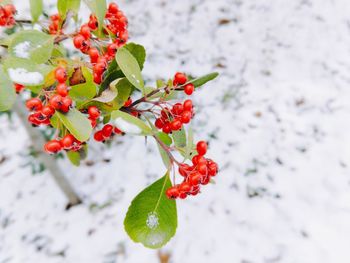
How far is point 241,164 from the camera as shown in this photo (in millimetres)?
2527

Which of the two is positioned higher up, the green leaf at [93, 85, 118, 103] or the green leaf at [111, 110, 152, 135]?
the green leaf at [93, 85, 118, 103]

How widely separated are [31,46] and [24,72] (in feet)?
0.25

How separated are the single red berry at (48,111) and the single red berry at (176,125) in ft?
0.85

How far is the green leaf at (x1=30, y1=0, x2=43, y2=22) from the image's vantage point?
88 cm

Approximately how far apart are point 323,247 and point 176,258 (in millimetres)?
813

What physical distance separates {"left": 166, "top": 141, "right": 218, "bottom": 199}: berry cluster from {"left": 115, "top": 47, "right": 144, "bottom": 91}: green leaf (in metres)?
0.20

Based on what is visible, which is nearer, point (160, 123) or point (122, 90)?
point (122, 90)

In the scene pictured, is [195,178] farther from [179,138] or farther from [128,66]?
[128,66]

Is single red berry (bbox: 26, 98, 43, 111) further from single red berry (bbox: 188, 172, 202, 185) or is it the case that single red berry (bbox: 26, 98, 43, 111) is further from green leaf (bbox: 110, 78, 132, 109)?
single red berry (bbox: 188, 172, 202, 185)

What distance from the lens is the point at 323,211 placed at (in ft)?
7.47

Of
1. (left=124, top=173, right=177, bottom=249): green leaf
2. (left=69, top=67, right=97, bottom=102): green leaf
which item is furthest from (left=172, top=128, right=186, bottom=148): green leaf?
(left=69, top=67, right=97, bottom=102): green leaf

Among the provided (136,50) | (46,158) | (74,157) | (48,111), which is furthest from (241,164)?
(48,111)

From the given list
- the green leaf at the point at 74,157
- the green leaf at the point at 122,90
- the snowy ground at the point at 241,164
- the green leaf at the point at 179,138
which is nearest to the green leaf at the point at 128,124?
the green leaf at the point at 122,90

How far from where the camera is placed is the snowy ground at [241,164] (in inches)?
87.3
